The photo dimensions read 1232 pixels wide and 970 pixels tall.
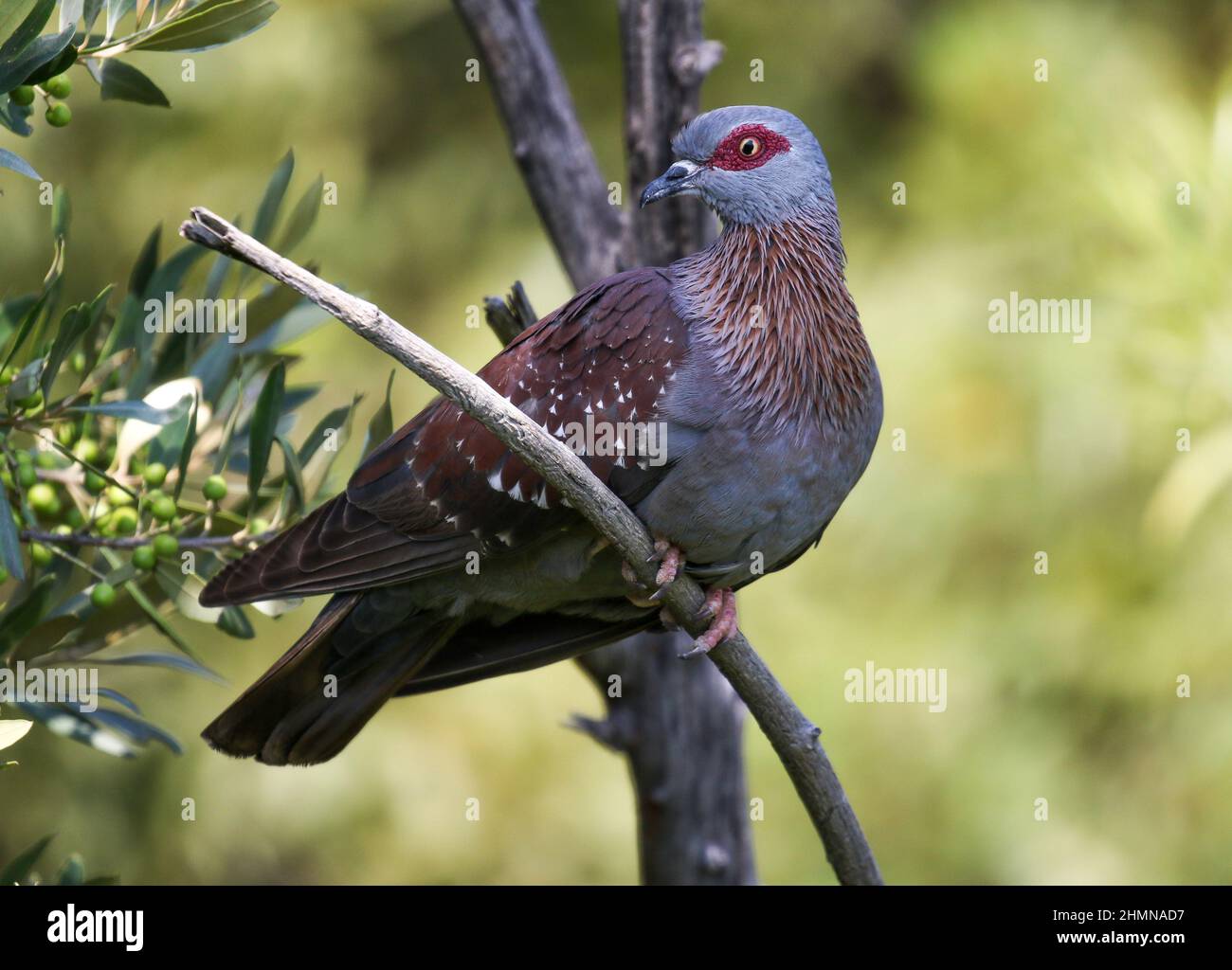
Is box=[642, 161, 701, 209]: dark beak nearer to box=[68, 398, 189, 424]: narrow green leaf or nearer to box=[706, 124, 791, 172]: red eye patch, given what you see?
box=[706, 124, 791, 172]: red eye patch

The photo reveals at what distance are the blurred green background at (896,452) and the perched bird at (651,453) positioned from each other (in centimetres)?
261

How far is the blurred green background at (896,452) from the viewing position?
5.33m

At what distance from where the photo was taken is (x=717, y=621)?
279 cm

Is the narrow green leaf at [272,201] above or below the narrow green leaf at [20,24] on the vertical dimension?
above

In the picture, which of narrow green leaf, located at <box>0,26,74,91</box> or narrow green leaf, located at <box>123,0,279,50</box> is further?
narrow green leaf, located at <box>123,0,279,50</box>

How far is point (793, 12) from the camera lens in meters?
6.56

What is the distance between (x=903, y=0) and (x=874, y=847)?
13.4ft

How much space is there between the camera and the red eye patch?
114 inches

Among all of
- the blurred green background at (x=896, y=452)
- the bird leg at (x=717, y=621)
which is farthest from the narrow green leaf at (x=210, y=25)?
the blurred green background at (x=896, y=452)

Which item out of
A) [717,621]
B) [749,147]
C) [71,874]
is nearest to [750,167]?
[749,147]

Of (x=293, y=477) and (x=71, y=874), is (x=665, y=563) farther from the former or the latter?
(x=71, y=874)

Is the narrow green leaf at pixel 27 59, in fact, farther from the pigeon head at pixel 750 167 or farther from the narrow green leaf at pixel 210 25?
the pigeon head at pixel 750 167

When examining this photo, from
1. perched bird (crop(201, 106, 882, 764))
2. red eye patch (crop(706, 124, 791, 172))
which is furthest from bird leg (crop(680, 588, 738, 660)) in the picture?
red eye patch (crop(706, 124, 791, 172))
